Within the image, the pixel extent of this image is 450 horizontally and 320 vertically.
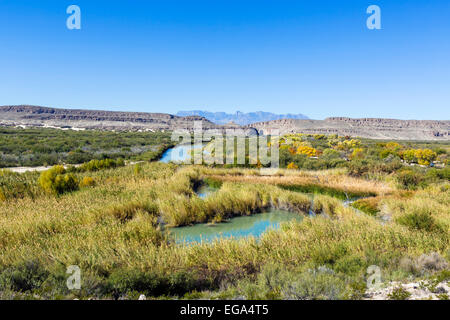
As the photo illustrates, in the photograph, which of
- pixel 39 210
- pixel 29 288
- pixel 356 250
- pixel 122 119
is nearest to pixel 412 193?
pixel 356 250

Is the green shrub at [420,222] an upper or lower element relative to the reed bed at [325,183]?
upper

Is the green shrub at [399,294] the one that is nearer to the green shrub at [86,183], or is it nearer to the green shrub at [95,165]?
the green shrub at [86,183]

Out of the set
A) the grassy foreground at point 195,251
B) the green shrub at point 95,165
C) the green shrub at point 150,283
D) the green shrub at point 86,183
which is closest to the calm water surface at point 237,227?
the grassy foreground at point 195,251

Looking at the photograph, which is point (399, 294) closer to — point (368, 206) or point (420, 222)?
point (420, 222)
